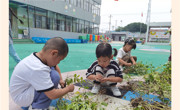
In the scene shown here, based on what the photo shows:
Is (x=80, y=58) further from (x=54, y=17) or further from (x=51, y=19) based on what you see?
(x=54, y=17)

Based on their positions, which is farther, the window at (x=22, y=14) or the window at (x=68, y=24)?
the window at (x=68, y=24)

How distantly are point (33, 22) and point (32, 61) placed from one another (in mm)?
14629

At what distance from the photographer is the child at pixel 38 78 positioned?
46.0 inches

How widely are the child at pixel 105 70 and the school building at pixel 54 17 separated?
1293 cm

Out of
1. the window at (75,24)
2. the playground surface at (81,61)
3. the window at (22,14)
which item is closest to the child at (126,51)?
the playground surface at (81,61)

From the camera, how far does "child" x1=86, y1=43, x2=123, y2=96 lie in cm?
182

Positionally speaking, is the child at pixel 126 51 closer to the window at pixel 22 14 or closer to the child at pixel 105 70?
the child at pixel 105 70

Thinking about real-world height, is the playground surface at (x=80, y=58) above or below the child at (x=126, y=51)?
below

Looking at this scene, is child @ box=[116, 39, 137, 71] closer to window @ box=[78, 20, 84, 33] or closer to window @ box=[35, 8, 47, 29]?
window @ box=[35, 8, 47, 29]

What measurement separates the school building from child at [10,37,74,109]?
13147mm

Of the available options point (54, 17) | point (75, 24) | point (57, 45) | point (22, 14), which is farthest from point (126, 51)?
point (75, 24)

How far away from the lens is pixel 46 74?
3.89ft

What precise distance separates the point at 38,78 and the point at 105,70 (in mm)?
1223

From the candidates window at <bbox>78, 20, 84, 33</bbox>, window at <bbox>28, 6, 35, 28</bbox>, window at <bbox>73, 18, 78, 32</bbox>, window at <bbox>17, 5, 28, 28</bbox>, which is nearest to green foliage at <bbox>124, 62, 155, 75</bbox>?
window at <bbox>17, 5, 28, 28</bbox>
